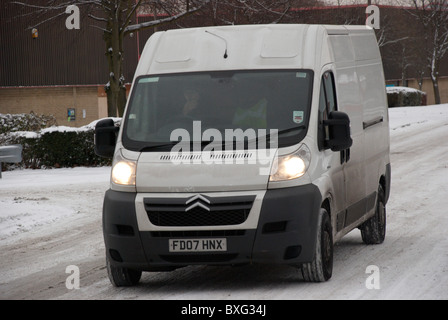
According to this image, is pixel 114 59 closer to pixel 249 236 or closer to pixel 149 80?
pixel 149 80

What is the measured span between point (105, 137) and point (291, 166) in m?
1.87

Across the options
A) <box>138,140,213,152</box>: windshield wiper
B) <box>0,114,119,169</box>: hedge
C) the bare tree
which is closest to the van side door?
<box>138,140,213,152</box>: windshield wiper

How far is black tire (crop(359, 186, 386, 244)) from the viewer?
1120cm

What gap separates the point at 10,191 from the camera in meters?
19.0

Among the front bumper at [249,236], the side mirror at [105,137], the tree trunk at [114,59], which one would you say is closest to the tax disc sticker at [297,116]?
the front bumper at [249,236]

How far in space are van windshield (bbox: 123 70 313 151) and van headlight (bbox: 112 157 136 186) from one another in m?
0.18

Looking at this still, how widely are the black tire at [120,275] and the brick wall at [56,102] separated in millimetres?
47077

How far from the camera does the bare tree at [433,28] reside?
66.7 metres

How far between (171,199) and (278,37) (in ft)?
6.73

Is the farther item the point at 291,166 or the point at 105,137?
the point at 105,137

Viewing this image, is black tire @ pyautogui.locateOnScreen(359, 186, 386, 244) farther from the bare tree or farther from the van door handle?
the bare tree

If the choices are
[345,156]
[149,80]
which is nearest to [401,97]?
[345,156]

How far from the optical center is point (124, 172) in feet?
28.1

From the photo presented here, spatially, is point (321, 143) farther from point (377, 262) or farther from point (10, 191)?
point (10, 191)
